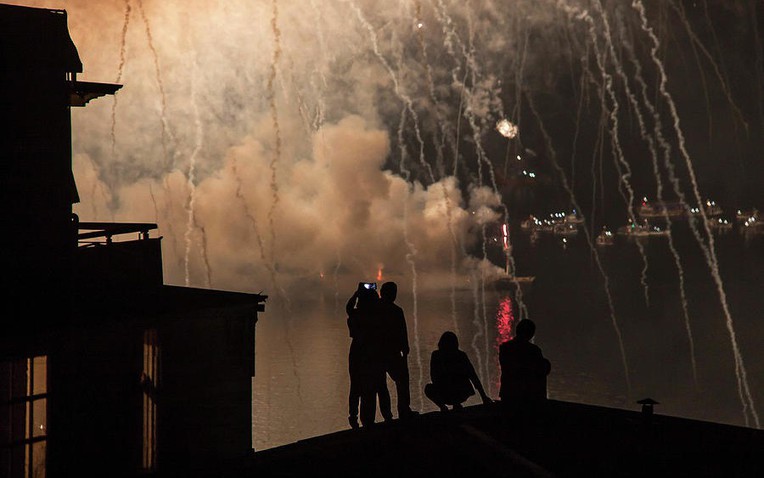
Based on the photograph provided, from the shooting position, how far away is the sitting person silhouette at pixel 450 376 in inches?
355

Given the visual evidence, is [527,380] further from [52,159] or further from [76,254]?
[52,159]

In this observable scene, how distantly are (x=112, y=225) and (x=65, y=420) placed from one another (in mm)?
4128

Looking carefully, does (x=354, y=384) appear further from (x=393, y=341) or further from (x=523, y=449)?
(x=523, y=449)

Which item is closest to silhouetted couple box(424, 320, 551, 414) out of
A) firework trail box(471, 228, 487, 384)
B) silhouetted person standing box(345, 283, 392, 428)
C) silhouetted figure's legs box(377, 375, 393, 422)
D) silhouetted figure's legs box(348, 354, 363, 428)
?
silhouetted figure's legs box(377, 375, 393, 422)

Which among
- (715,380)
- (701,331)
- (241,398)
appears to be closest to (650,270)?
(701,331)

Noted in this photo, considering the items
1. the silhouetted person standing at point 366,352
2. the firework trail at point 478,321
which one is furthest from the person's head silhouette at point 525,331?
the firework trail at point 478,321

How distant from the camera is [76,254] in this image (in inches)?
474

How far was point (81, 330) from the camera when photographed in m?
9.77

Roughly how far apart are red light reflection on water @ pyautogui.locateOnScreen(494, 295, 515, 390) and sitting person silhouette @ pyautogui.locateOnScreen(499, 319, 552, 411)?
367 feet

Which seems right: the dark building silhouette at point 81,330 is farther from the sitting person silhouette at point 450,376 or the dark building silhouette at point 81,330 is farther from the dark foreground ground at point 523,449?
Answer: the sitting person silhouette at point 450,376

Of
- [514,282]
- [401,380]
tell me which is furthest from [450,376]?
[514,282]

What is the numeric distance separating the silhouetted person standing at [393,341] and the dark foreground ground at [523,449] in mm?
546

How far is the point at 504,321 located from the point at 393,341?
136 m

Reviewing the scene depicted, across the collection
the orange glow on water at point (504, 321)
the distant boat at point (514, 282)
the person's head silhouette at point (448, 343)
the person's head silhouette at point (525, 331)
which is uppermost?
the distant boat at point (514, 282)
